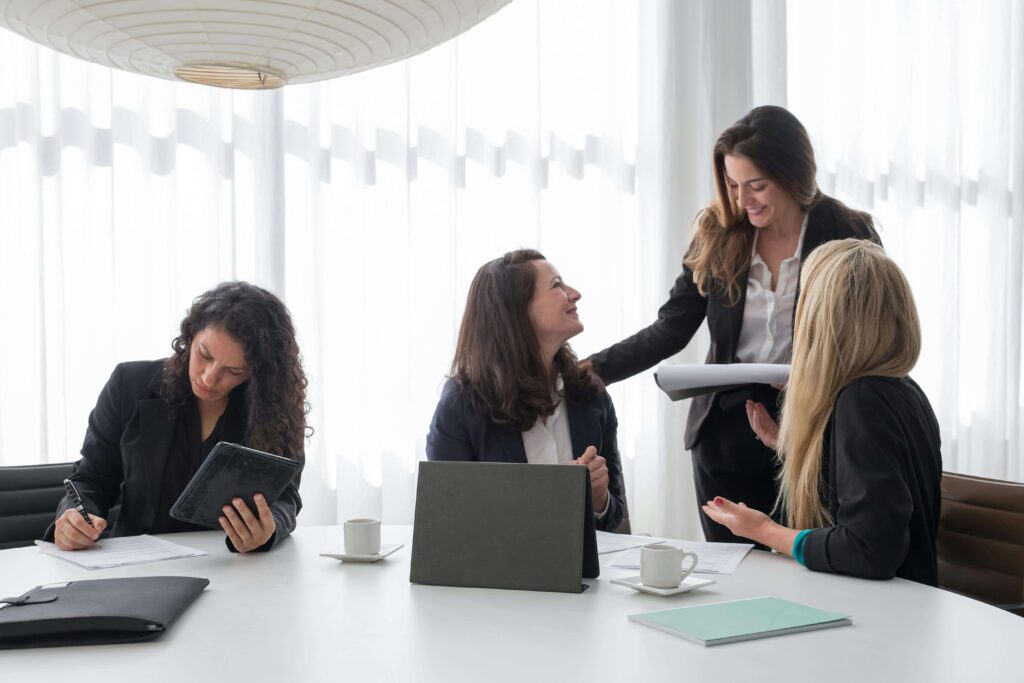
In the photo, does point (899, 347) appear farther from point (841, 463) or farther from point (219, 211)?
point (219, 211)

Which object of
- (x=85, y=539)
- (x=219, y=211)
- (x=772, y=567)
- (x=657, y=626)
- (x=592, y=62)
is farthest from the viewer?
(x=592, y=62)

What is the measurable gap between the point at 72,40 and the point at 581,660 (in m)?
1.27

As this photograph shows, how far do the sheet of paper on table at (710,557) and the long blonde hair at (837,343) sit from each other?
5.2 inches

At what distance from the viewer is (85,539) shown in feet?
6.20

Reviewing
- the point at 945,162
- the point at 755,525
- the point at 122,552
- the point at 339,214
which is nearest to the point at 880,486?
the point at 755,525

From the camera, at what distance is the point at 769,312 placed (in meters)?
2.54

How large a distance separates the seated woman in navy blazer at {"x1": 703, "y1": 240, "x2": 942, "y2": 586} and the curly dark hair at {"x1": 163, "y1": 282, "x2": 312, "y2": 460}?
101 cm

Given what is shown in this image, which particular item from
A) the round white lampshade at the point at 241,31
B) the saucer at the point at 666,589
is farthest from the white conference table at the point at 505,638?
the round white lampshade at the point at 241,31

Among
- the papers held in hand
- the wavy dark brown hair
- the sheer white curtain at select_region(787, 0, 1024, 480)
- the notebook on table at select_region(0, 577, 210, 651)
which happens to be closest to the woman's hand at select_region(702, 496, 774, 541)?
the papers held in hand

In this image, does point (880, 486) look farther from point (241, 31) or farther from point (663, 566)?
point (241, 31)

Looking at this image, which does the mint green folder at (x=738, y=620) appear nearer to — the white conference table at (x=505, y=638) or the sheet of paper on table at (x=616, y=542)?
the white conference table at (x=505, y=638)

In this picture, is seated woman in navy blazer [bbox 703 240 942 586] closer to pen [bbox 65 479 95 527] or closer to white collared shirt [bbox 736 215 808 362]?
white collared shirt [bbox 736 215 808 362]

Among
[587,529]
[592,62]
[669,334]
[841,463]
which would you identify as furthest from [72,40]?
[592,62]

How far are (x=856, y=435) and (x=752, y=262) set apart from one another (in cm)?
103
